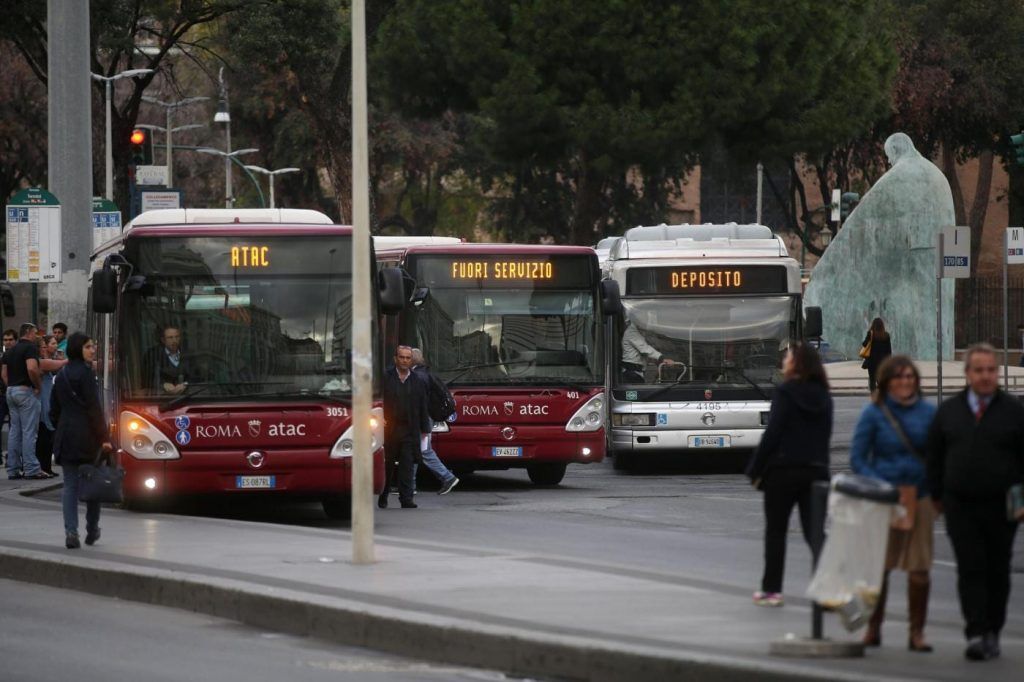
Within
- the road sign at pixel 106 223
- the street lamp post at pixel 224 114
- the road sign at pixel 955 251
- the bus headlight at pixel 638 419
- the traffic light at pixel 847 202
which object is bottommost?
the bus headlight at pixel 638 419

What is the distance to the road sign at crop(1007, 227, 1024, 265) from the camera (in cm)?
3147

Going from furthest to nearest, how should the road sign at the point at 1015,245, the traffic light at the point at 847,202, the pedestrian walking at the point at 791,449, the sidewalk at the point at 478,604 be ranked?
1. the traffic light at the point at 847,202
2. the road sign at the point at 1015,245
3. the pedestrian walking at the point at 791,449
4. the sidewalk at the point at 478,604

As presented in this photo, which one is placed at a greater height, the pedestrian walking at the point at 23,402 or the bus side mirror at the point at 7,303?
the bus side mirror at the point at 7,303

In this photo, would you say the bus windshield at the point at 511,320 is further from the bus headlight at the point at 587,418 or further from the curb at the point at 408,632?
the curb at the point at 408,632

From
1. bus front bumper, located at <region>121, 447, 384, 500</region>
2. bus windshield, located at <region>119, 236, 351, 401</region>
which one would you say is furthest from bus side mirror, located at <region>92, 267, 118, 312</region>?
bus front bumper, located at <region>121, 447, 384, 500</region>

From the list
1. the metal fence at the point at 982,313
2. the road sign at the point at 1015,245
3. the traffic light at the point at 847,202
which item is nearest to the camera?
the road sign at the point at 1015,245

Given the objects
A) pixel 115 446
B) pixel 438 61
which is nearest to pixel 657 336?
pixel 115 446

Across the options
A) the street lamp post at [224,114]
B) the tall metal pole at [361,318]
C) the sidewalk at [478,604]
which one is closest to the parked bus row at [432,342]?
the sidewalk at [478,604]

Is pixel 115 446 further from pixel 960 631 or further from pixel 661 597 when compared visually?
pixel 960 631

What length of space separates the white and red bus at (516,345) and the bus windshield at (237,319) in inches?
164

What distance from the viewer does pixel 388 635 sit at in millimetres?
10586

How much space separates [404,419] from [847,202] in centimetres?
3586

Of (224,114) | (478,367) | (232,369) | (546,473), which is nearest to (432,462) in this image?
(478,367)

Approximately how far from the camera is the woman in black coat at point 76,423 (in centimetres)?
1462
